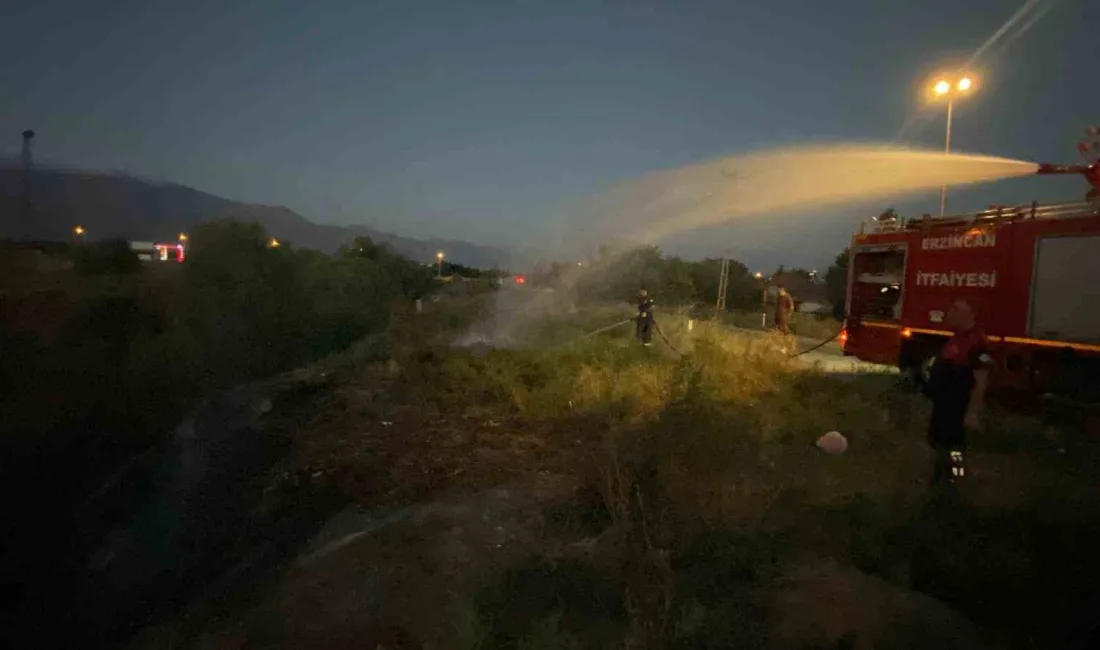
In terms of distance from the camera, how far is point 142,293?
1838 centimetres

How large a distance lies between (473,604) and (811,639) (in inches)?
67.1

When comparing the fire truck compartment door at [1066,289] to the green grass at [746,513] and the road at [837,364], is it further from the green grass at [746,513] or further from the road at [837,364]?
the road at [837,364]

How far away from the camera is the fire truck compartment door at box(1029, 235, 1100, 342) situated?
883 centimetres

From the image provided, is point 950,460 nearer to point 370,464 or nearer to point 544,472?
point 544,472

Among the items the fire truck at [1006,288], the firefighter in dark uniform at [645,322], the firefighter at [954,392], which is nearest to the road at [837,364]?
the fire truck at [1006,288]

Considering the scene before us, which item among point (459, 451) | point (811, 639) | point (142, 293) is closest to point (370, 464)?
point (459, 451)

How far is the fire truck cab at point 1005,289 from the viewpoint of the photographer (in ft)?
29.4

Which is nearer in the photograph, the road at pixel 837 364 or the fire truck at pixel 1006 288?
the fire truck at pixel 1006 288

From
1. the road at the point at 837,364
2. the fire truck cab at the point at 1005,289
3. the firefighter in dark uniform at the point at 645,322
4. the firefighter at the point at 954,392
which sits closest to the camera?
the firefighter at the point at 954,392

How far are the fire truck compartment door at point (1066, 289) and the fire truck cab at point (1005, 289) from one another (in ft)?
0.03

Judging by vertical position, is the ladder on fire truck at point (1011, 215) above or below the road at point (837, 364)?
above

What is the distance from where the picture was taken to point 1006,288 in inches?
387

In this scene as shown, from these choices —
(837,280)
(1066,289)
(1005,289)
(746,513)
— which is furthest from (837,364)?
(837,280)

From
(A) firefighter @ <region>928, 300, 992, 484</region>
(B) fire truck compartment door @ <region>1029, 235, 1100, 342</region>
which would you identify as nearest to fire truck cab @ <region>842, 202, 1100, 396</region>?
(B) fire truck compartment door @ <region>1029, 235, 1100, 342</region>
